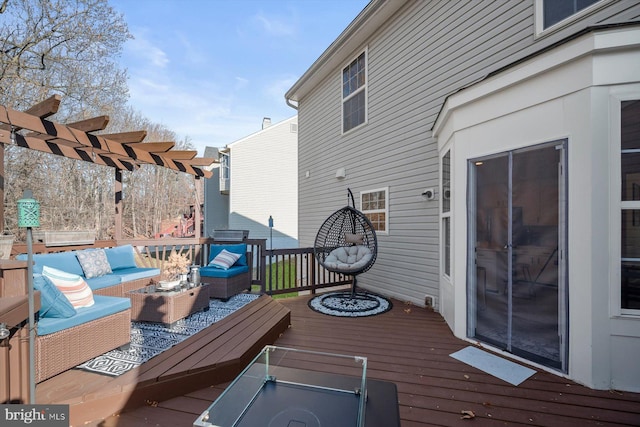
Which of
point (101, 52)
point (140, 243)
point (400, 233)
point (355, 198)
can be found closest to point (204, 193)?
point (101, 52)

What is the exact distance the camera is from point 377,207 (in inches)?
235

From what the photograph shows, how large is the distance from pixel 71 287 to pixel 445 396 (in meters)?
3.25

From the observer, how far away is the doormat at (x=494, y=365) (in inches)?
102

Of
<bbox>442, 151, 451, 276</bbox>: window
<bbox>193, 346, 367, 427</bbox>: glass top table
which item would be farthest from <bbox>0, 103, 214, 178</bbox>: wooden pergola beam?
<bbox>442, 151, 451, 276</bbox>: window

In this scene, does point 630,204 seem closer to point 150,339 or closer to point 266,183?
point 150,339

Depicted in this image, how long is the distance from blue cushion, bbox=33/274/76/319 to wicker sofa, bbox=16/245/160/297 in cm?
158

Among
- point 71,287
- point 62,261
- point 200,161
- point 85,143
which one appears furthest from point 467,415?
point 200,161

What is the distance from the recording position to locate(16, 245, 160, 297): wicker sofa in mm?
4066

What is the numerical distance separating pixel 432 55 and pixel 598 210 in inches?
137

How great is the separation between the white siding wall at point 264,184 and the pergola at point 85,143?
7145 mm

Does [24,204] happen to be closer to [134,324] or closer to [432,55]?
[134,324]

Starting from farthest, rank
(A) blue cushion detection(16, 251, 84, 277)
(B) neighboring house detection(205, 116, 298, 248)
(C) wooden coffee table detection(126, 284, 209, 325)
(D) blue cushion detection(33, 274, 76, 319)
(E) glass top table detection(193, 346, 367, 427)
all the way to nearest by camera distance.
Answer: (B) neighboring house detection(205, 116, 298, 248)
(A) blue cushion detection(16, 251, 84, 277)
(C) wooden coffee table detection(126, 284, 209, 325)
(D) blue cushion detection(33, 274, 76, 319)
(E) glass top table detection(193, 346, 367, 427)

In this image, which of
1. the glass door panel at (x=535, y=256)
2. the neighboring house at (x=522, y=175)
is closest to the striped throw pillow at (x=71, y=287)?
the neighboring house at (x=522, y=175)

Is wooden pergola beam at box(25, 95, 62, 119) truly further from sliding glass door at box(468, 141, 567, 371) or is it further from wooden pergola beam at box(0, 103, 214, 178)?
sliding glass door at box(468, 141, 567, 371)
